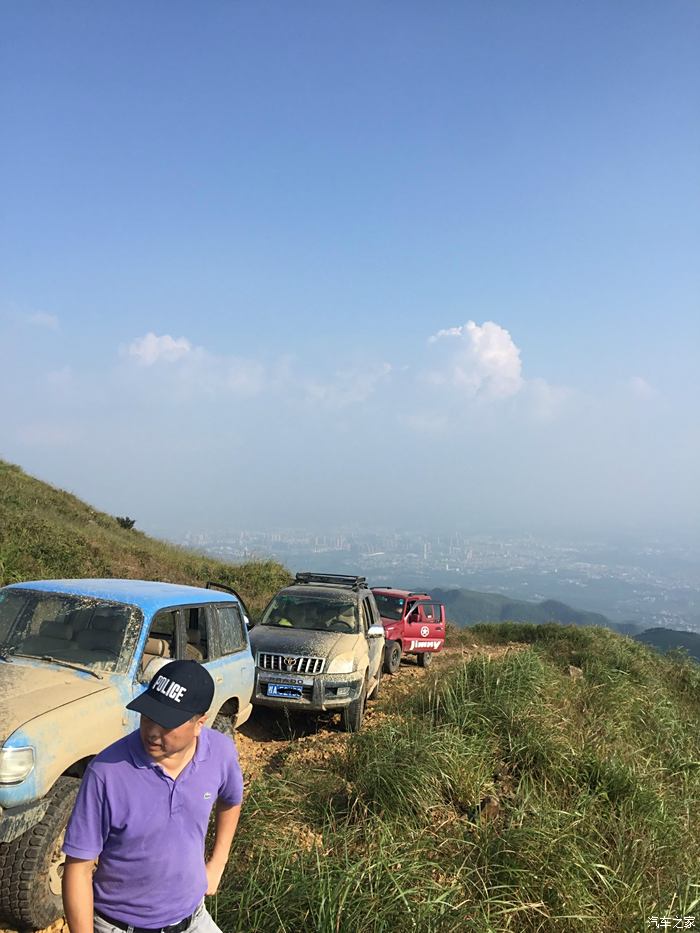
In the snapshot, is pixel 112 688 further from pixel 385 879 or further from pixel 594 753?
pixel 594 753

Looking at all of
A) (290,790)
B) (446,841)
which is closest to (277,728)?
(290,790)

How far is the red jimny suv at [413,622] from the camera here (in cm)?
1308

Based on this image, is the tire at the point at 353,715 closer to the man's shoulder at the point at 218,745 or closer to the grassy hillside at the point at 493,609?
the man's shoulder at the point at 218,745

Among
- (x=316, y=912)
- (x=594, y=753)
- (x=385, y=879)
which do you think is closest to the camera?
(x=316, y=912)

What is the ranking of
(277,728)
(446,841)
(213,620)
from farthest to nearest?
(277,728) < (213,620) < (446,841)

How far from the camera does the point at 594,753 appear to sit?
604 centimetres

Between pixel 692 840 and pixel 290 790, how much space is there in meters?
3.37

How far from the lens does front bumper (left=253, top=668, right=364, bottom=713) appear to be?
6992 mm

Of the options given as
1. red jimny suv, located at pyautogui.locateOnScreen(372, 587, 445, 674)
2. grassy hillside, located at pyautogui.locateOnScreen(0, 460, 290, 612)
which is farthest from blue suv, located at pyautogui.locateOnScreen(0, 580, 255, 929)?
red jimny suv, located at pyautogui.locateOnScreen(372, 587, 445, 674)

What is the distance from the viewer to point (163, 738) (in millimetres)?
2059

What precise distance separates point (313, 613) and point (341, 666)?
143 cm

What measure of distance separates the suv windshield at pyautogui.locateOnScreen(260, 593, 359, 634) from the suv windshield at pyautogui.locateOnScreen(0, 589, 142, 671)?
13.4ft

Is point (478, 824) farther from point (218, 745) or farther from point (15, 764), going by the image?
point (15, 764)

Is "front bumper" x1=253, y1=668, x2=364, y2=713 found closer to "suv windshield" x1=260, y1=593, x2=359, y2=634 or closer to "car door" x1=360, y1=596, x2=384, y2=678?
"car door" x1=360, y1=596, x2=384, y2=678
